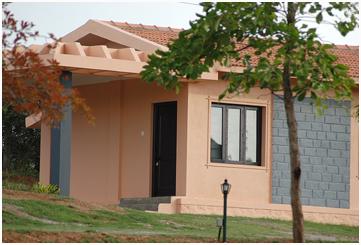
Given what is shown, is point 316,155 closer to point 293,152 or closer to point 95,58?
point 95,58

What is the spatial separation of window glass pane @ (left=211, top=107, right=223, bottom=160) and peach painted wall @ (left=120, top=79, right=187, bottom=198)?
82 cm

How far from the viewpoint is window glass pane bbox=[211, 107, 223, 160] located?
24.0 meters

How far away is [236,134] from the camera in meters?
24.3

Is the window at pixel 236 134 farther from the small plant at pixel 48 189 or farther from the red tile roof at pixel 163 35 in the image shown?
the small plant at pixel 48 189

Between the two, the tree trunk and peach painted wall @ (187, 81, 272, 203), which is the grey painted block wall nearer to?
peach painted wall @ (187, 81, 272, 203)

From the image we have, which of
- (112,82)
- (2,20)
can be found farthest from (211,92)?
(2,20)

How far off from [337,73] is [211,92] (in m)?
8.59

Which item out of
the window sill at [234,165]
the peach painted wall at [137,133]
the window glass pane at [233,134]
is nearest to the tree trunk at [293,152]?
the window sill at [234,165]

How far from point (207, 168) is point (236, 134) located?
123 cm

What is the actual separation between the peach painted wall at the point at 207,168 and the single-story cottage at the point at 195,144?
22 millimetres

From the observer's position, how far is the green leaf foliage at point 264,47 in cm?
1500

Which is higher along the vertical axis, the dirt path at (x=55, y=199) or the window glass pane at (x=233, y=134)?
the window glass pane at (x=233, y=134)

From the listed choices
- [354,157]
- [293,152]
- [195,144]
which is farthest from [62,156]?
[293,152]

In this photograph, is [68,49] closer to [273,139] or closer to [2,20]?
[273,139]
